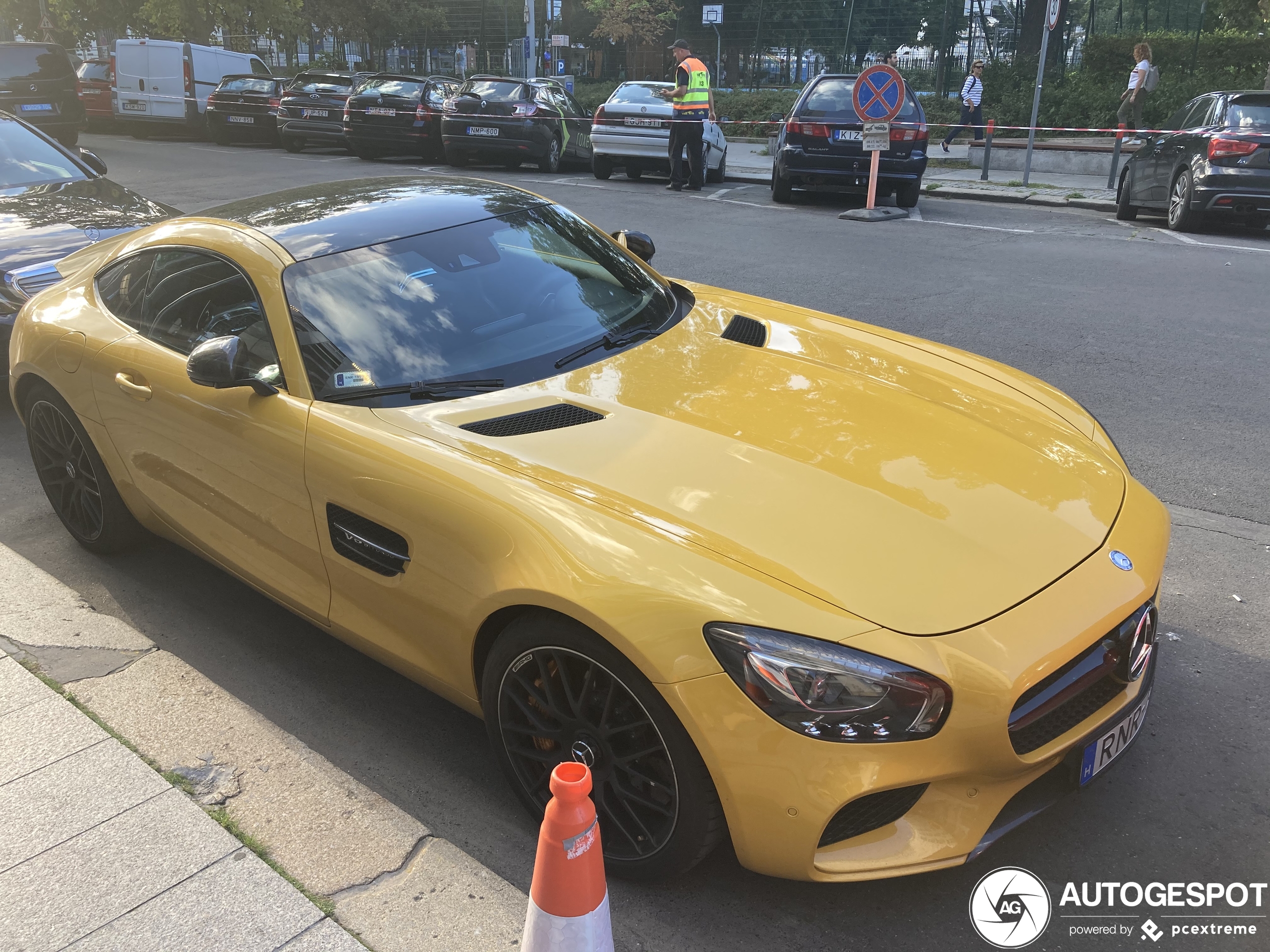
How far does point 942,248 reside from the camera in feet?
34.7

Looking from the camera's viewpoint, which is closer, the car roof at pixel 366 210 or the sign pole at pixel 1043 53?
the car roof at pixel 366 210

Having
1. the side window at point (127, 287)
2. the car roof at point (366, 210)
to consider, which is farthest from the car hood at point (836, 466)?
the side window at point (127, 287)

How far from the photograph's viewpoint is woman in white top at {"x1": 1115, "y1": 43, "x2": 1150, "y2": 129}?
1678 cm

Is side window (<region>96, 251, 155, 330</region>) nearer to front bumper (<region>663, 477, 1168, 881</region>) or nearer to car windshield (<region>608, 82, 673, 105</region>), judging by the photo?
front bumper (<region>663, 477, 1168, 881</region>)

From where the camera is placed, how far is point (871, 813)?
2213mm

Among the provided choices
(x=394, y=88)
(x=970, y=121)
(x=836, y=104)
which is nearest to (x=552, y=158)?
(x=394, y=88)

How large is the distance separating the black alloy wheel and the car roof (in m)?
13.9

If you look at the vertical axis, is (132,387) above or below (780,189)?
above

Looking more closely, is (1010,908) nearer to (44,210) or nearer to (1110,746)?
(1110,746)

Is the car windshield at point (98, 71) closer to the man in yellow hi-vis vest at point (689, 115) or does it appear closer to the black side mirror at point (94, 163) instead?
the man in yellow hi-vis vest at point (689, 115)

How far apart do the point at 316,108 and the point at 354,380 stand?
19585mm

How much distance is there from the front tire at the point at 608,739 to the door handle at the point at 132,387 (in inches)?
69.5

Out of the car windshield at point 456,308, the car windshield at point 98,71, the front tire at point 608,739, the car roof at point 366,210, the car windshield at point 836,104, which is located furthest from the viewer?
the car windshield at point 98,71

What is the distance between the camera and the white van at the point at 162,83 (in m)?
24.1
